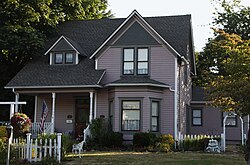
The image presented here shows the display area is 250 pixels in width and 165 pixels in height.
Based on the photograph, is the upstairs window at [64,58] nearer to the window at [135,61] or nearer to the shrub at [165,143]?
the window at [135,61]

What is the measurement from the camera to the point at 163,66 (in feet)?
83.4

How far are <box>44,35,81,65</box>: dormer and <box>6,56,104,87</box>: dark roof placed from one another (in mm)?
395

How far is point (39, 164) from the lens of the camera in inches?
587

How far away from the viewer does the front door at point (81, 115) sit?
2681cm

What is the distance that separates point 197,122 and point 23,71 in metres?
14.3

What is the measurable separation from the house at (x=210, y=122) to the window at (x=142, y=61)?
7817mm

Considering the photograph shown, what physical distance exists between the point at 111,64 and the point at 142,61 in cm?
208

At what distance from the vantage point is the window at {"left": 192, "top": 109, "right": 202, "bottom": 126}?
3219cm

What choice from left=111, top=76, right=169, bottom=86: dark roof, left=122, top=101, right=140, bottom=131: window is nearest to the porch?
left=111, top=76, right=169, bottom=86: dark roof

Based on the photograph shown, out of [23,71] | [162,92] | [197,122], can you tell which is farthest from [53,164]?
[197,122]

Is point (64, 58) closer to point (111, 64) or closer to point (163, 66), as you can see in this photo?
point (111, 64)

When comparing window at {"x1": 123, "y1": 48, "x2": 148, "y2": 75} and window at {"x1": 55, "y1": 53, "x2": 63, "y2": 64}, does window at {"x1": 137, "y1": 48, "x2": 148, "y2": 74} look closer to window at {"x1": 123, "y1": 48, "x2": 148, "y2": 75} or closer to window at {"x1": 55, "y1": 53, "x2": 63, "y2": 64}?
window at {"x1": 123, "y1": 48, "x2": 148, "y2": 75}

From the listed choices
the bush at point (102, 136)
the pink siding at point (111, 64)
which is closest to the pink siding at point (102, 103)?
the pink siding at point (111, 64)

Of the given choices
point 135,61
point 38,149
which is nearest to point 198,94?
point 135,61
